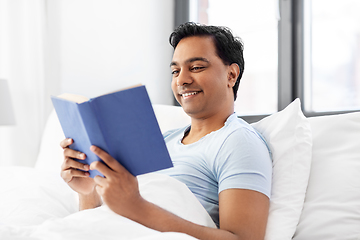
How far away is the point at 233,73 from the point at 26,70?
1.52 metres

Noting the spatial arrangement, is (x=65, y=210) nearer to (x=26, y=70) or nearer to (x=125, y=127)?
(x=125, y=127)

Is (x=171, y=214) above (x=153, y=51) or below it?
below

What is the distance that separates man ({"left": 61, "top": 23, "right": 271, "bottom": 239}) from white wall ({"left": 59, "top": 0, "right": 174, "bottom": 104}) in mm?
1205

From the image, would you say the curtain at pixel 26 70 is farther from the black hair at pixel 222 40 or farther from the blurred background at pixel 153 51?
the black hair at pixel 222 40

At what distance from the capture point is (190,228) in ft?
2.77

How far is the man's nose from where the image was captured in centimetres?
118

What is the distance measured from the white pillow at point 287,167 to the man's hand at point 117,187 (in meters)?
0.38

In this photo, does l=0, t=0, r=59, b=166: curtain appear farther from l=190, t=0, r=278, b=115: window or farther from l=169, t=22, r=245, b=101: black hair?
l=169, t=22, r=245, b=101: black hair

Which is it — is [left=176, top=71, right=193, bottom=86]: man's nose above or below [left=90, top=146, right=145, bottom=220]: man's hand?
above

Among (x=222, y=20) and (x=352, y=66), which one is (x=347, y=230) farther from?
(x=222, y=20)

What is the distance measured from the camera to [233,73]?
1236 millimetres

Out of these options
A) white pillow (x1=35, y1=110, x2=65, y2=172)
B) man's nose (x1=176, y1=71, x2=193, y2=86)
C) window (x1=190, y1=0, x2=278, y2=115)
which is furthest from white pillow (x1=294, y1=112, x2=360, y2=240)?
white pillow (x1=35, y1=110, x2=65, y2=172)

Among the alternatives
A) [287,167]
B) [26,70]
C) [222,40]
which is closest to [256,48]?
[222,40]

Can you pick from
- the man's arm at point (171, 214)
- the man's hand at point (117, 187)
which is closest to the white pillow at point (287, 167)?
the man's arm at point (171, 214)
